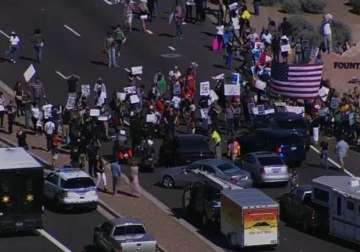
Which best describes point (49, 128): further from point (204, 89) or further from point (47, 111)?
point (204, 89)

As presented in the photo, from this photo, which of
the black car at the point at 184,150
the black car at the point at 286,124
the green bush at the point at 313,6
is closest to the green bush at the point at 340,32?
the green bush at the point at 313,6

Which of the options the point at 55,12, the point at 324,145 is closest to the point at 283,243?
the point at 324,145

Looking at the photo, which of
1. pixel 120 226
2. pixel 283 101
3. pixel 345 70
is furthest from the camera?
pixel 345 70

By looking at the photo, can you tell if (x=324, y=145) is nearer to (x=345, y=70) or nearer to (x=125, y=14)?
(x=345, y=70)

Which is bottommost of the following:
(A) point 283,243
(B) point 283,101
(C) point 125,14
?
(A) point 283,243

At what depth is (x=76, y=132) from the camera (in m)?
53.5

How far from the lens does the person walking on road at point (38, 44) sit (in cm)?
6359

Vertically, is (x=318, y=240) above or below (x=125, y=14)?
below

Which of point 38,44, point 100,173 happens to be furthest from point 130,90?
point 100,173

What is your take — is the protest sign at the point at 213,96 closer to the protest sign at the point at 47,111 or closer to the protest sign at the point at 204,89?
the protest sign at the point at 204,89

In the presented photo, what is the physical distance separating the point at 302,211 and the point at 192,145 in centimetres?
826

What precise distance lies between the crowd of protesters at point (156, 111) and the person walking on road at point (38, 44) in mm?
47

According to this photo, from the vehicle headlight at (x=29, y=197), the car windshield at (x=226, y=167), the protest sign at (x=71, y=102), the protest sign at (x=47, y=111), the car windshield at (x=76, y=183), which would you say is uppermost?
the protest sign at (x=71, y=102)

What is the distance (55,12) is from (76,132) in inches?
743
